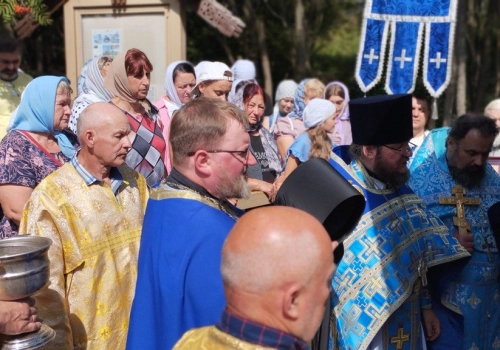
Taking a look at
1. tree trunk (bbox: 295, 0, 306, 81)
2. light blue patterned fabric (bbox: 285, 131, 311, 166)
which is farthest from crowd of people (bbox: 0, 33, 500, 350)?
tree trunk (bbox: 295, 0, 306, 81)

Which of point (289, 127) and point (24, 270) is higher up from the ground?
point (289, 127)

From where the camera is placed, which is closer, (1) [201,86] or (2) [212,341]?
(2) [212,341]

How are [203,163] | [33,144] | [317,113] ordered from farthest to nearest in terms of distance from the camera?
[317,113] → [33,144] → [203,163]

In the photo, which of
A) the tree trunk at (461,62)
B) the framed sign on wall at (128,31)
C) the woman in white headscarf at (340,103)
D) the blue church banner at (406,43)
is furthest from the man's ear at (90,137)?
the tree trunk at (461,62)

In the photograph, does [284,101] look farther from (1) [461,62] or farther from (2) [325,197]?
(1) [461,62]

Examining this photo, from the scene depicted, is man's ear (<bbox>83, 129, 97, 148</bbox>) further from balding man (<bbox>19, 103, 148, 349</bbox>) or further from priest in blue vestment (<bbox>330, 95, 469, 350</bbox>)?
priest in blue vestment (<bbox>330, 95, 469, 350</bbox>)

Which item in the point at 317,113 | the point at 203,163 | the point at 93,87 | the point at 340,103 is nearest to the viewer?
the point at 203,163

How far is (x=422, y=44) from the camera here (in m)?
7.88

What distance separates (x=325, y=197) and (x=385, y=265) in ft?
3.07

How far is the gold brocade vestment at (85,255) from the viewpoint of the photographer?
341 centimetres

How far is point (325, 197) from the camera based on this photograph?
9.91 ft

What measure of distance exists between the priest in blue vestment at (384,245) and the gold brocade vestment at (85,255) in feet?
3.76

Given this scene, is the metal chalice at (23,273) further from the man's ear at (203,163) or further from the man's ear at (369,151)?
the man's ear at (369,151)

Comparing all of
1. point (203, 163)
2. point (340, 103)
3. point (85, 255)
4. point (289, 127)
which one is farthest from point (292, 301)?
point (340, 103)
